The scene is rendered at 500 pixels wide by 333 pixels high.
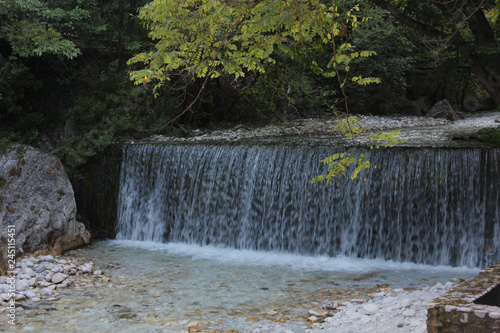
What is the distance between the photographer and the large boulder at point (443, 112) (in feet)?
54.1

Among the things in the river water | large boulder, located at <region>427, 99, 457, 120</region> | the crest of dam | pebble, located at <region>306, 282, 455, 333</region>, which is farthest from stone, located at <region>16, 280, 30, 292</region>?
large boulder, located at <region>427, 99, 457, 120</region>

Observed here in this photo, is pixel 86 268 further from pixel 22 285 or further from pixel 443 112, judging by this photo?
pixel 443 112

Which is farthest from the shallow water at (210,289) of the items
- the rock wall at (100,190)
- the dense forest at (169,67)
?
the dense forest at (169,67)

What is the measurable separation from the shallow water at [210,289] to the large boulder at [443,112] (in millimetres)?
11203

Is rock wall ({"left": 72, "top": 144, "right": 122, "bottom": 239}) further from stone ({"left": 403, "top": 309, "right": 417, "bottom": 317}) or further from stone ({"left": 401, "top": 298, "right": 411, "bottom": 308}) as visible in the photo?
stone ({"left": 403, "top": 309, "right": 417, "bottom": 317})

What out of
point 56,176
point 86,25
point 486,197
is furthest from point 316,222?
point 86,25

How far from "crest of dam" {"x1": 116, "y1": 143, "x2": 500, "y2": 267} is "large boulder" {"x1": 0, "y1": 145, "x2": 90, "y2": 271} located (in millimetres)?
1383

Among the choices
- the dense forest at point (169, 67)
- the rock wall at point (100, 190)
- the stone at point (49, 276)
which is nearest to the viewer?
the dense forest at point (169, 67)

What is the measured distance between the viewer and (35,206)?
784 centimetres

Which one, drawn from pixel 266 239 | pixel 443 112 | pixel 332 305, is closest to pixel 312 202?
pixel 266 239

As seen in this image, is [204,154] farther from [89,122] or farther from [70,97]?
[70,97]

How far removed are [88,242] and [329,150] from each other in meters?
4.90

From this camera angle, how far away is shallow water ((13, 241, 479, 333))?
4758mm

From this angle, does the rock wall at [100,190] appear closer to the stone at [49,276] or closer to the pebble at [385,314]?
the stone at [49,276]
